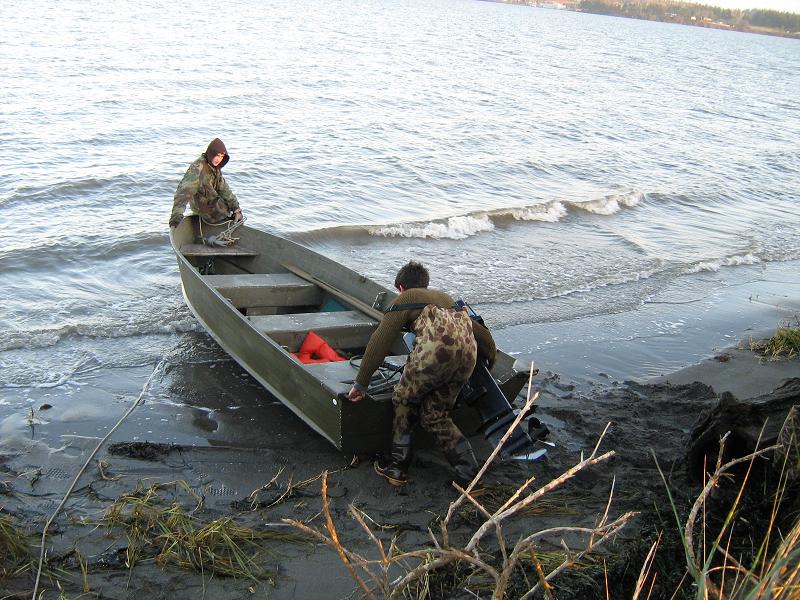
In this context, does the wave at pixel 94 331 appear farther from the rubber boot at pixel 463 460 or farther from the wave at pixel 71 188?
the wave at pixel 71 188

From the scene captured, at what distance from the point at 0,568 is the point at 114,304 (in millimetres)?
6501

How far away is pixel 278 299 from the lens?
355 inches

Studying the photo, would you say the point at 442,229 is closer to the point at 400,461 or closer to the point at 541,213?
the point at 541,213

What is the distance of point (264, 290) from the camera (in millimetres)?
8930

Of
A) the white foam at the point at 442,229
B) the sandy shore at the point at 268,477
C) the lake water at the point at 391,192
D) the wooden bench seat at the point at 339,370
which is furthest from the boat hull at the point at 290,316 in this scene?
the white foam at the point at 442,229

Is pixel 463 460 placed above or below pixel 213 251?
below

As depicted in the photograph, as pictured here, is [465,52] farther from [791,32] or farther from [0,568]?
[791,32]

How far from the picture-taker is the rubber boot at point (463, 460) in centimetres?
624

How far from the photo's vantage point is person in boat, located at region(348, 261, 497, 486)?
581 centimetres

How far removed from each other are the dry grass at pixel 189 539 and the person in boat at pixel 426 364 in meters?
1.27

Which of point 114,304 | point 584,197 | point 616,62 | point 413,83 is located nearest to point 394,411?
point 114,304

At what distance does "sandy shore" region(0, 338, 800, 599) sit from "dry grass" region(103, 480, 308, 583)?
5 centimetres

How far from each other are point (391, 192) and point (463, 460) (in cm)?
1248

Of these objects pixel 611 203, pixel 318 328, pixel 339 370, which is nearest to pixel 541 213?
pixel 611 203
